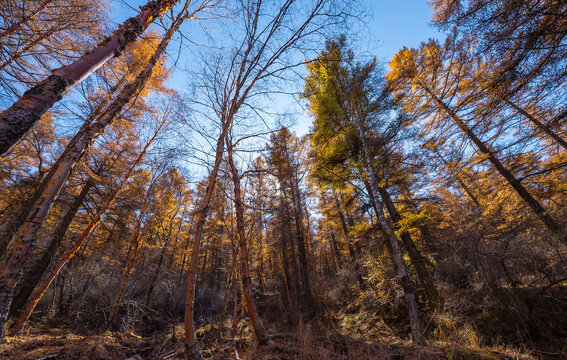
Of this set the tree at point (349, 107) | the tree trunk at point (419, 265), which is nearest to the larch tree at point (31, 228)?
the tree at point (349, 107)

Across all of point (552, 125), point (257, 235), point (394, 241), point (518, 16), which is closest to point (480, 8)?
point (518, 16)

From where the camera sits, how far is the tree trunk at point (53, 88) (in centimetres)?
175

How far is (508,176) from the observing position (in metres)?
5.31

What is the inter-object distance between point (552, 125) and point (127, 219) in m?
13.0

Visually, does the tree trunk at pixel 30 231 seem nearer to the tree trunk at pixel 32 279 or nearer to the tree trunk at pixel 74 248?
the tree trunk at pixel 74 248

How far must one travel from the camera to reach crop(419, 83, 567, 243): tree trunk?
11.2 feet

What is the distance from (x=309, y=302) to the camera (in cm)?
1137

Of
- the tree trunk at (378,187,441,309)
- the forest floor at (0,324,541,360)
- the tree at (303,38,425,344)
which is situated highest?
the tree at (303,38,425,344)

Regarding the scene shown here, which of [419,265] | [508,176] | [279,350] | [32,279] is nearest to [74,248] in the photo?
[32,279]

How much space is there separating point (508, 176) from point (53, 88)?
945 centimetres

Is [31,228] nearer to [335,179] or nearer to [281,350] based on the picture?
[281,350]

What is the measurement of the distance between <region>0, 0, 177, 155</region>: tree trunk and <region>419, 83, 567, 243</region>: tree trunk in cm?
541

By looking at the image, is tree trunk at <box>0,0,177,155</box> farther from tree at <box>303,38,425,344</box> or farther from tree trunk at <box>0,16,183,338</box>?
tree at <box>303,38,425,344</box>

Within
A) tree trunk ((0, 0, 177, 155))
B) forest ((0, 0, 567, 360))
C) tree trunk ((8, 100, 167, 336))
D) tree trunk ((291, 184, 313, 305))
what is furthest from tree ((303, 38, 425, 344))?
tree trunk ((8, 100, 167, 336))
